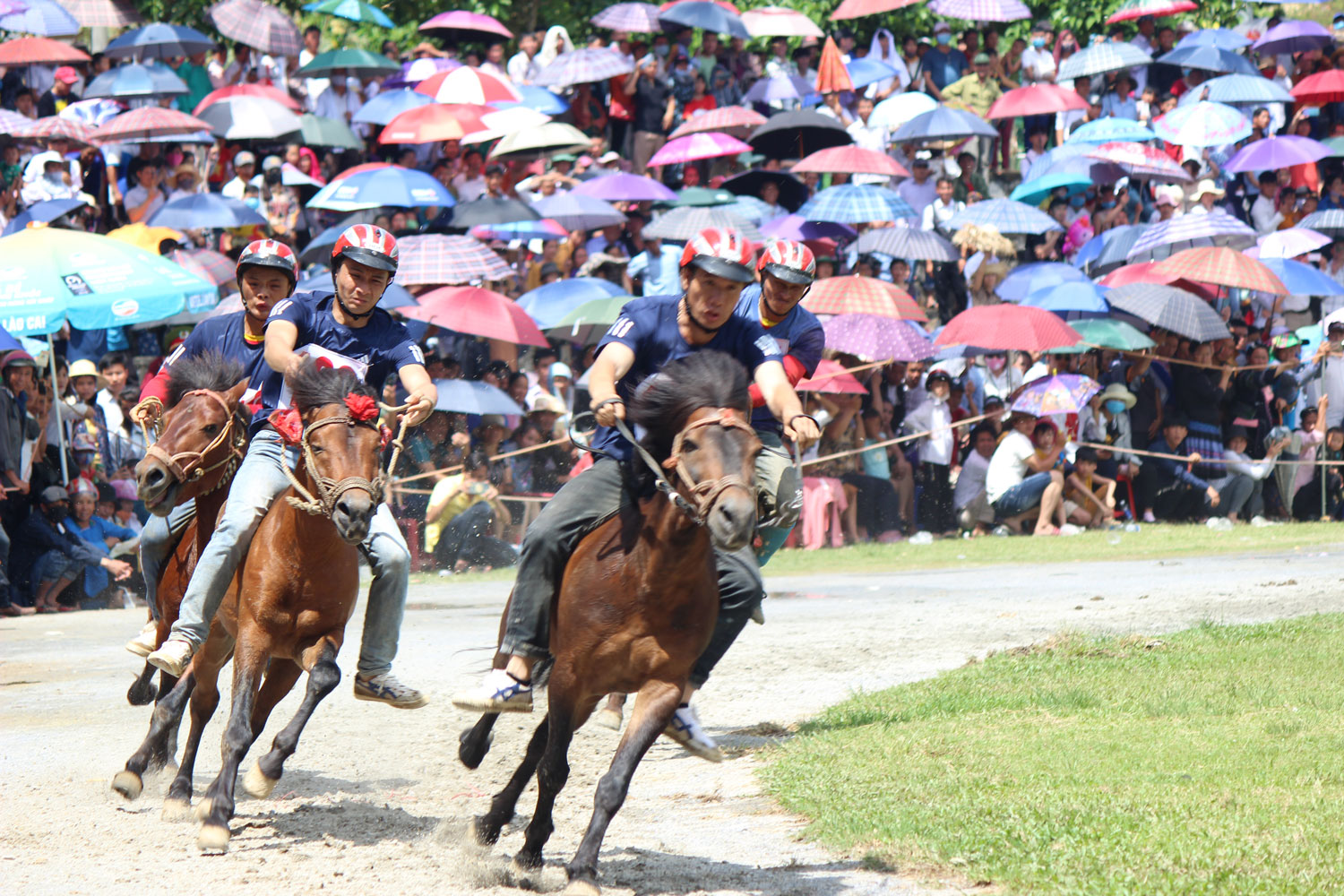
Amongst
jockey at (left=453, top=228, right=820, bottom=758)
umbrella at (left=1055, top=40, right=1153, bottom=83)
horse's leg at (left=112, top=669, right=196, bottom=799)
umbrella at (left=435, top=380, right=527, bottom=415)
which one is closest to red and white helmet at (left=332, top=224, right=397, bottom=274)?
jockey at (left=453, top=228, right=820, bottom=758)

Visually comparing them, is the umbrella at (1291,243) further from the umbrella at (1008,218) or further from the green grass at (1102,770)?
the green grass at (1102,770)

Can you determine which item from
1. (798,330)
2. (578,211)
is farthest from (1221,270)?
(798,330)

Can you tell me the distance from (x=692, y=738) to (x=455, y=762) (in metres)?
2.14

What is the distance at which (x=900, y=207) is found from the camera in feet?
64.5

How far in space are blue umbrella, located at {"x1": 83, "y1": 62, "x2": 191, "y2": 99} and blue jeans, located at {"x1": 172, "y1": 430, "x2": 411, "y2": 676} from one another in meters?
13.8

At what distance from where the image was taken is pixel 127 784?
7.66 meters

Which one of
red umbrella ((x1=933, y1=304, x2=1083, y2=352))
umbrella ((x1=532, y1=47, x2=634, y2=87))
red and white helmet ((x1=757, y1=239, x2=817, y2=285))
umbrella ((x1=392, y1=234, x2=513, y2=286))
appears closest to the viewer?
red and white helmet ((x1=757, y1=239, x2=817, y2=285))

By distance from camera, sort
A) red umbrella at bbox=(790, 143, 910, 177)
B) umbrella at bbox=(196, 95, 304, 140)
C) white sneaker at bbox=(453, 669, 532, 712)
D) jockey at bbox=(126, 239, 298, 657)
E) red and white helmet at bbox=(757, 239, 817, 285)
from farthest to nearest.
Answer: red umbrella at bbox=(790, 143, 910, 177), umbrella at bbox=(196, 95, 304, 140), jockey at bbox=(126, 239, 298, 657), red and white helmet at bbox=(757, 239, 817, 285), white sneaker at bbox=(453, 669, 532, 712)

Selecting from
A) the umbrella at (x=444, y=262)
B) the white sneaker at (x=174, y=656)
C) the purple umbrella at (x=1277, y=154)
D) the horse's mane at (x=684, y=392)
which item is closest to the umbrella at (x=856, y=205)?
the umbrella at (x=444, y=262)

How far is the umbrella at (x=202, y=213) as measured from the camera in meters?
17.2

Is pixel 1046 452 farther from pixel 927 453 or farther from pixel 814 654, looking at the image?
pixel 814 654

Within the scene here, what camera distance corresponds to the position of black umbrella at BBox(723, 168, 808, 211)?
830 inches

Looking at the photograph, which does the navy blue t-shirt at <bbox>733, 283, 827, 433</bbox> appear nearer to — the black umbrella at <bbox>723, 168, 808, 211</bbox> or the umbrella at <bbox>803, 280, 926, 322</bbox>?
the umbrella at <bbox>803, 280, 926, 322</bbox>

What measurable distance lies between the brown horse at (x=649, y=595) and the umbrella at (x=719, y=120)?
1634 cm
